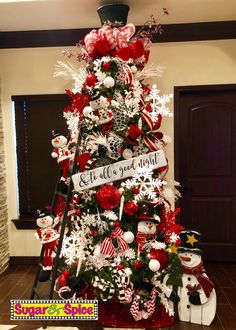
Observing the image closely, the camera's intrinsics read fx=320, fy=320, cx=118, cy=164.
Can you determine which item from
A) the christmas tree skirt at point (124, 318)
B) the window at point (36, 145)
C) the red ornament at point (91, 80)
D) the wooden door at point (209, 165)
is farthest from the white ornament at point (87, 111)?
the christmas tree skirt at point (124, 318)

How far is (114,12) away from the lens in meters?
2.57

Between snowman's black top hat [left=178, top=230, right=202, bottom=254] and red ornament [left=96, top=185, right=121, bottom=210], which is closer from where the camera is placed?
red ornament [left=96, top=185, right=121, bottom=210]

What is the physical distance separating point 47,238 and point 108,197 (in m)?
0.62

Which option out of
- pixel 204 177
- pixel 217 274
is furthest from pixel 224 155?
pixel 217 274

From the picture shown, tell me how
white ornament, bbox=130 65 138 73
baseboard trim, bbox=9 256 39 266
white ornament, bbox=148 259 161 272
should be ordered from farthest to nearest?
1. baseboard trim, bbox=9 256 39 266
2. white ornament, bbox=130 65 138 73
3. white ornament, bbox=148 259 161 272

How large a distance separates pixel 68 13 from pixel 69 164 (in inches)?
54.0

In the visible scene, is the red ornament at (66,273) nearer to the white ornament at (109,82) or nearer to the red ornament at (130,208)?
the red ornament at (130,208)

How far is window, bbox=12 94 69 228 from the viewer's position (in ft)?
11.0

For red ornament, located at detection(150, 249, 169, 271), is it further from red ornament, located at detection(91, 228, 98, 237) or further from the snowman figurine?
red ornament, located at detection(91, 228, 98, 237)

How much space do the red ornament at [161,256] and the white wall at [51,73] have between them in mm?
1181

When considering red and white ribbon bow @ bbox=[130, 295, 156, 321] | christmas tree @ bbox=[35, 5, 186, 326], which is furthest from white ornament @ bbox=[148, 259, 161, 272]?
red and white ribbon bow @ bbox=[130, 295, 156, 321]

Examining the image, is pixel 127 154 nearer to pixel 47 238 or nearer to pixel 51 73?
pixel 47 238

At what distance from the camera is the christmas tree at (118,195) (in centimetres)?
227

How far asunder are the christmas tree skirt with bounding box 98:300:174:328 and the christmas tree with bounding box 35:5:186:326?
0.05ft
